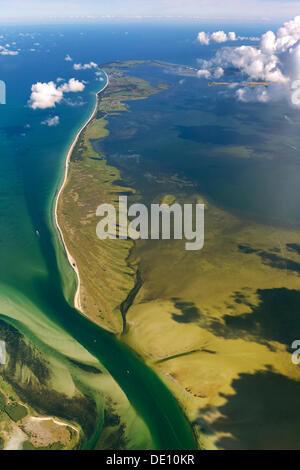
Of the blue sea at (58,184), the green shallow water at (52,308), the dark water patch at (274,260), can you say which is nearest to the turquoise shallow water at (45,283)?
the green shallow water at (52,308)

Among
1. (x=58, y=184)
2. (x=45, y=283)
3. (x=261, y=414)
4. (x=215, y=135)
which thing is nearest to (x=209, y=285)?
(x=261, y=414)

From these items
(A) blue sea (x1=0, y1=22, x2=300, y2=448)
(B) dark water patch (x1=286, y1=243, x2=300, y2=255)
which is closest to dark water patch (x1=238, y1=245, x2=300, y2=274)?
(B) dark water patch (x1=286, y1=243, x2=300, y2=255)

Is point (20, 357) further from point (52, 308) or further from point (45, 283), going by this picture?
point (45, 283)

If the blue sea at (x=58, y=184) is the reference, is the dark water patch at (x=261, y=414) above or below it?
below

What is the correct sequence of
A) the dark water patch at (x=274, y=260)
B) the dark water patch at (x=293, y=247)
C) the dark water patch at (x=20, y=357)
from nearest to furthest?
the dark water patch at (x=20, y=357), the dark water patch at (x=274, y=260), the dark water patch at (x=293, y=247)

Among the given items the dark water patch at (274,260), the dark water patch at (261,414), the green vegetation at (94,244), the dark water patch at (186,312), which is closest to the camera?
the dark water patch at (261,414)

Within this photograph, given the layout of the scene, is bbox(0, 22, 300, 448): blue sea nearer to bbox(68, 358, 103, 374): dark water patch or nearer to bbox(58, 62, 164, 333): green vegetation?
bbox(68, 358, 103, 374): dark water patch

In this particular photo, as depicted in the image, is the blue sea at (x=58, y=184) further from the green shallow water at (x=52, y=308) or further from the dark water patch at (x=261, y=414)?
the dark water patch at (x=261, y=414)
